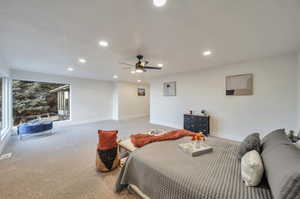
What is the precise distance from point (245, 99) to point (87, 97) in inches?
283

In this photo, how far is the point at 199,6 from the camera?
1.56 m

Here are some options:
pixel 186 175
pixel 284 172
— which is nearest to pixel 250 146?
pixel 284 172

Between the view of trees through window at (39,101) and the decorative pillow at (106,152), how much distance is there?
466 cm

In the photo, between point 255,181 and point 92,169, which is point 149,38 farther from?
point 92,169

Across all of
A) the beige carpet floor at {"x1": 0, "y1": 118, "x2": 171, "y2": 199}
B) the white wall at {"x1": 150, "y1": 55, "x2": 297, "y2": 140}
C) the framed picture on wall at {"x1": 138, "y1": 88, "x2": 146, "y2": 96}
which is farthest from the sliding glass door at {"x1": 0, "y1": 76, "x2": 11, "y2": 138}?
the white wall at {"x1": 150, "y1": 55, "x2": 297, "y2": 140}

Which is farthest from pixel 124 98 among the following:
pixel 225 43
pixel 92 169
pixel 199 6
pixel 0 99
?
pixel 199 6

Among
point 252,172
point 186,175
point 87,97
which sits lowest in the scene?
point 186,175

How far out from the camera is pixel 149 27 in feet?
6.64

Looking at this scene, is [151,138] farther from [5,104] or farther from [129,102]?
[129,102]

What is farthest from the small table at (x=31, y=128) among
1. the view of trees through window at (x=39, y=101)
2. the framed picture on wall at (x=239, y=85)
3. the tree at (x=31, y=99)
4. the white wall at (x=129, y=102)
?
the framed picture on wall at (x=239, y=85)

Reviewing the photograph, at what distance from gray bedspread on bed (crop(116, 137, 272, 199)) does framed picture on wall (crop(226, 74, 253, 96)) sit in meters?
2.58

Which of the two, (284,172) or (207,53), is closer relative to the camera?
(284,172)

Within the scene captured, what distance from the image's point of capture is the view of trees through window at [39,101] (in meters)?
5.12

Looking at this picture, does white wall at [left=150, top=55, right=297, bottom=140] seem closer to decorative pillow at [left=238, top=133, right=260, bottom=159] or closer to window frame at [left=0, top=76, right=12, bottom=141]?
decorative pillow at [left=238, top=133, right=260, bottom=159]
